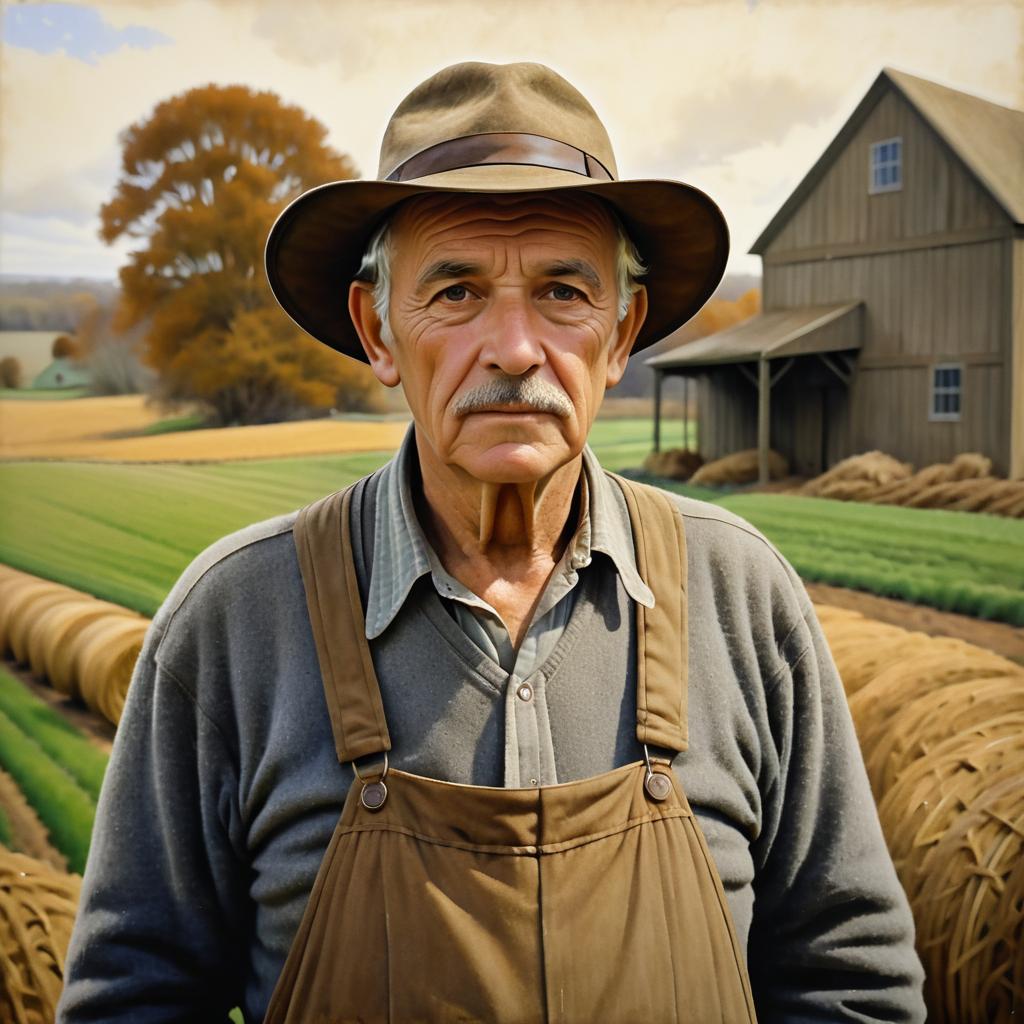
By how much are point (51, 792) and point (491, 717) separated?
196 centimetres

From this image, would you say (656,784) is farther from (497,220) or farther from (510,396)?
(497,220)

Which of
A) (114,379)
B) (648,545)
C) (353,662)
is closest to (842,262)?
(648,545)

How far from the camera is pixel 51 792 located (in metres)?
2.79

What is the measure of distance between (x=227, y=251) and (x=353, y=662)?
1849mm

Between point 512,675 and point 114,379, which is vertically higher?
point 114,379

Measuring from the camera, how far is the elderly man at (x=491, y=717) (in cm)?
140

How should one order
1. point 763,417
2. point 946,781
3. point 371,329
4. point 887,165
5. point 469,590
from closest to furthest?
point 469,590
point 371,329
point 946,781
point 887,165
point 763,417

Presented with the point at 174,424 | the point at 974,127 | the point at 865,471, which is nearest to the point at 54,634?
the point at 174,424

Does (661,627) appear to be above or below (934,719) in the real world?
above

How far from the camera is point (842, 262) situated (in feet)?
9.34

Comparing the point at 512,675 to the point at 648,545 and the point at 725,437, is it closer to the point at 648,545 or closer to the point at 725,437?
the point at 648,545

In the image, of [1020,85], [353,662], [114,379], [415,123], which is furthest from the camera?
[114,379]

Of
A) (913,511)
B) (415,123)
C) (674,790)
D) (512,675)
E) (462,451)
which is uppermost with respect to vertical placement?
→ (415,123)

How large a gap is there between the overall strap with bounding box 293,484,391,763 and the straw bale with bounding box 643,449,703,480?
1562 millimetres
